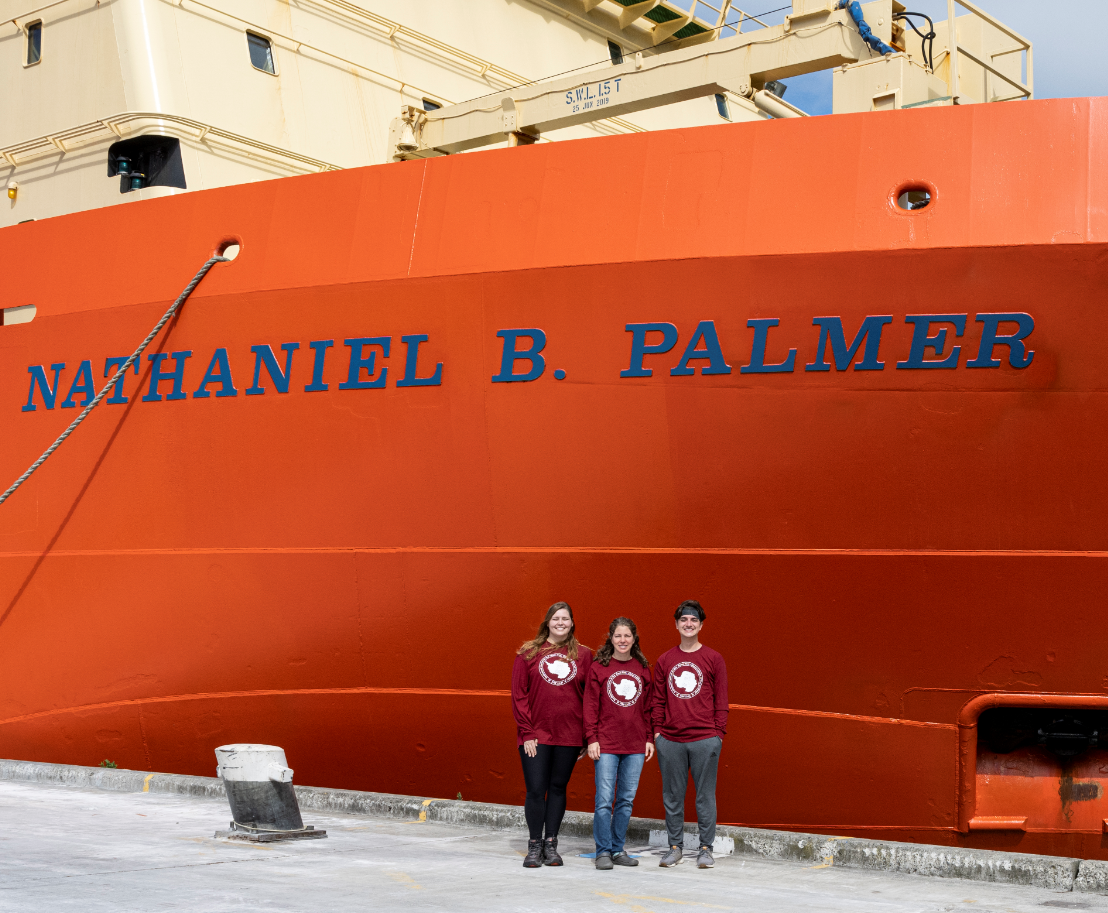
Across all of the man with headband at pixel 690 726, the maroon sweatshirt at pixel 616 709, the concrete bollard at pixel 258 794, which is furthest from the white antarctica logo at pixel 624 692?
the concrete bollard at pixel 258 794

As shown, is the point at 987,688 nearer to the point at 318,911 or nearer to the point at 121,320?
the point at 318,911

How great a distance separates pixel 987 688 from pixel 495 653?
2439 millimetres

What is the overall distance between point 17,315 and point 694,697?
5273mm

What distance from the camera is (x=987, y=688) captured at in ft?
19.1

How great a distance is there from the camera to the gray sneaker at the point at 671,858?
559cm

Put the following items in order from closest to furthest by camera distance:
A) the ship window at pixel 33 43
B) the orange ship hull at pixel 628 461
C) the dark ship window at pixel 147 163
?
the orange ship hull at pixel 628 461, the dark ship window at pixel 147 163, the ship window at pixel 33 43

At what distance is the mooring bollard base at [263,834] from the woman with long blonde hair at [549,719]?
44.6 inches

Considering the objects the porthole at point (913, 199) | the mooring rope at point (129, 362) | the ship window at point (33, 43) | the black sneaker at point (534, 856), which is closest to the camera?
the black sneaker at point (534, 856)

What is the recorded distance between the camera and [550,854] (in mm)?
5551

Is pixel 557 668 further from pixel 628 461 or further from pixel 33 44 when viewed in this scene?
pixel 33 44

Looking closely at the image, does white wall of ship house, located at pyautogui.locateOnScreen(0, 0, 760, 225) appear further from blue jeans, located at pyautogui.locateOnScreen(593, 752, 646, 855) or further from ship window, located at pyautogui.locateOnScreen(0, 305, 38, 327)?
blue jeans, located at pyautogui.locateOnScreen(593, 752, 646, 855)

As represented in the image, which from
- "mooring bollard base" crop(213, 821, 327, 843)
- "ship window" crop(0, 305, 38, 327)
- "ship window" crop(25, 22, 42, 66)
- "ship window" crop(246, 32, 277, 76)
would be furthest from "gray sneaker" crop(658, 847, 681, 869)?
"ship window" crop(25, 22, 42, 66)

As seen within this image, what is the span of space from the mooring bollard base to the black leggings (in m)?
1.15

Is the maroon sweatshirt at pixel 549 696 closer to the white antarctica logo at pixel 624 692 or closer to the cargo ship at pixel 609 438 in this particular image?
the white antarctica logo at pixel 624 692
